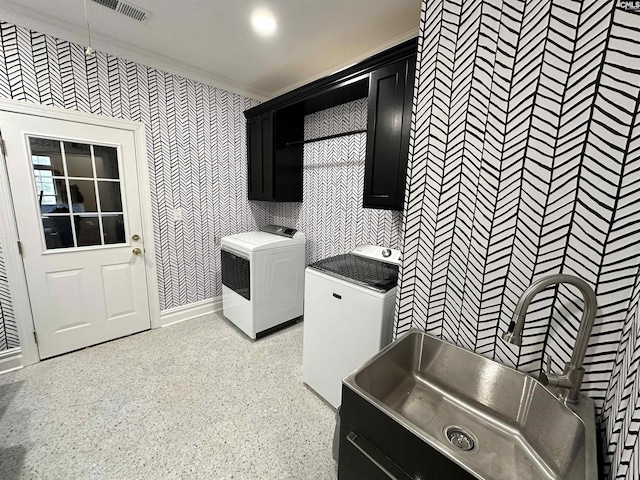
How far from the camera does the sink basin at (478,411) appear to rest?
2.50 feet

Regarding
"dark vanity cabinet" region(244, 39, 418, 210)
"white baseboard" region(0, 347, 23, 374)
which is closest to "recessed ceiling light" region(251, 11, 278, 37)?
"dark vanity cabinet" region(244, 39, 418, 210)

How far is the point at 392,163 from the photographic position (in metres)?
1.76

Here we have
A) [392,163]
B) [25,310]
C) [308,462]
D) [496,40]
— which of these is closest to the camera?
[496,40]

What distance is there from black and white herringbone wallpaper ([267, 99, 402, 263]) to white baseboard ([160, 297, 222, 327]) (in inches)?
51.3

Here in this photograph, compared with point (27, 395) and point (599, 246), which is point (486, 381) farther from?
point (27, 395)

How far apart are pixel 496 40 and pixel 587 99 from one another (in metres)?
0.39

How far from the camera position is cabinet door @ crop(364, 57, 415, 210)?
166 centimetres

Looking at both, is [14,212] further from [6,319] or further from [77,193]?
[6,319]

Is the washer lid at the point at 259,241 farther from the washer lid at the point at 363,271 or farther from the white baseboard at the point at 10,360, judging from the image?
the white baseboard at the point at 10,360

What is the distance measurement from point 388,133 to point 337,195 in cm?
93

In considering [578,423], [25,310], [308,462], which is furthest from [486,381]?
[25,310]

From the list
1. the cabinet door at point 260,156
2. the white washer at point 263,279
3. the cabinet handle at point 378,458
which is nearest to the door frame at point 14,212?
the white washer at point 263,279

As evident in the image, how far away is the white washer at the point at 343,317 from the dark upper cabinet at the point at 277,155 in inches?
46.9

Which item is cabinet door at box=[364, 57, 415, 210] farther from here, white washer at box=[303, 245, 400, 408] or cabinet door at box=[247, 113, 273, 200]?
cabinet door at box=[247, 113, 273, 200]
